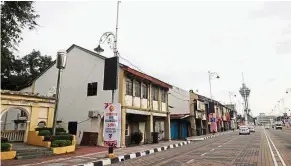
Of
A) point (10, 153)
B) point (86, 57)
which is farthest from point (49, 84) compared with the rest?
point (10, 153)

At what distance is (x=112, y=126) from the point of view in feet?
43.3

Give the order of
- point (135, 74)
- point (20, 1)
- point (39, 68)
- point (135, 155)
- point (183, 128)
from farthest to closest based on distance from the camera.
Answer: point (183, 128) → point (39, 68) → point (135, 74) → point (135, 155) → point (20, 1)

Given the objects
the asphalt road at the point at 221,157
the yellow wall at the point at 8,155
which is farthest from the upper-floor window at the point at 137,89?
the yellow wall at the point at 8,155

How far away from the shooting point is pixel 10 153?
12.6m

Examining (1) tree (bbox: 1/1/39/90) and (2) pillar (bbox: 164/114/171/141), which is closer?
(1) tree (bbox: 1/1/39/90)

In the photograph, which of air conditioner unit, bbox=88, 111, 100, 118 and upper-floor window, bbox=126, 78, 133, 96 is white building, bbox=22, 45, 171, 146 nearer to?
upper-floor window, bbox=126, 78, 133, 96

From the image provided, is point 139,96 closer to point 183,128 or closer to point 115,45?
point 115,45

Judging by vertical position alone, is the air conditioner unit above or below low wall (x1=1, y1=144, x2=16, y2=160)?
above

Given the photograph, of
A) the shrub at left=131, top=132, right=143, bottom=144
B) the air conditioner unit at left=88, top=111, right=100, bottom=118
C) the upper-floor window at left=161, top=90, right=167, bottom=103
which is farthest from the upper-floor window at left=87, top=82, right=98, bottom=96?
the upper-floor window at left=161, top=90, right=167, bottom=103

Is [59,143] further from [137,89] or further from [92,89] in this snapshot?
[137,89]

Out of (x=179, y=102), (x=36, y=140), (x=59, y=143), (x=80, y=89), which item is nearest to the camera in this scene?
Answer: (x=59, y=143)

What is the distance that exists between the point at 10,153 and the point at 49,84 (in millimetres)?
12278

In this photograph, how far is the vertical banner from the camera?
513 inches

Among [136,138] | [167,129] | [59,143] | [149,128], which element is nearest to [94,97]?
[136,138]
